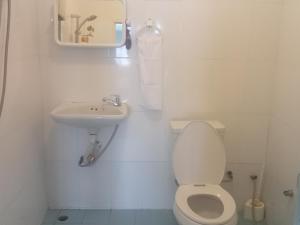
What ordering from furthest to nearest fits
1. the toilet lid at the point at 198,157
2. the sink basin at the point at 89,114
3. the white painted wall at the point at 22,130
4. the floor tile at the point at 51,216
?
the floor tile at the point at 51,216, the toilet lid at the point at 198,157, the sink basin at the point at 89,114, the white painted wall at the point at 22,130

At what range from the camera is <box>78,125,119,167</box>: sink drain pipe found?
7.06 ft

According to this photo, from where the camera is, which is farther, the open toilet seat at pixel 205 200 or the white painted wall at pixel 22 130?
the open toilet seat at pixel 205 200

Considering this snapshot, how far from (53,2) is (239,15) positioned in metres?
1.26

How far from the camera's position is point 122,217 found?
2248 millimetres

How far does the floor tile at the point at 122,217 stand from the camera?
7.18 feet

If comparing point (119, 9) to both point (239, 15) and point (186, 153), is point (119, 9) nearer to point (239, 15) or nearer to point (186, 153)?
point (239, 15)

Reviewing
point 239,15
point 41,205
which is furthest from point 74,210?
point 239,15

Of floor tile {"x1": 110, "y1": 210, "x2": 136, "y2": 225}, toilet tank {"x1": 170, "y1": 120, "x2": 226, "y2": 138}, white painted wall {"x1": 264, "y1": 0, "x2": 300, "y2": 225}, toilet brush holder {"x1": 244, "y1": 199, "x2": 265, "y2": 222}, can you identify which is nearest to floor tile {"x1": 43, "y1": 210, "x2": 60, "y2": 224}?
floor tile {"x1": 110, "y1": 210, "x2": 136, "y2": 225}

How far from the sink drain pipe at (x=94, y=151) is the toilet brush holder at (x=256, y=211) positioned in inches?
44.9

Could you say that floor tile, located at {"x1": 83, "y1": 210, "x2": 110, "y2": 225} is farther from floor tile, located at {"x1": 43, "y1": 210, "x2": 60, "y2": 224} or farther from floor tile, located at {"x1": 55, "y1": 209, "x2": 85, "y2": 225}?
floor tile, located at {"x1": 43, "y1": 210, "x2": 60, "y2": 224}

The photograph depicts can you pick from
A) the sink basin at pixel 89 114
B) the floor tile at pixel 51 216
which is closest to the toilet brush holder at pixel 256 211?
the sink basin at pixel 89 114

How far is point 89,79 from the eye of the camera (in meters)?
2.12

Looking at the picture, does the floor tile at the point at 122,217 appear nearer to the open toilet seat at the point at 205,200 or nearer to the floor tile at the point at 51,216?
the floor tile at the point at 51,216

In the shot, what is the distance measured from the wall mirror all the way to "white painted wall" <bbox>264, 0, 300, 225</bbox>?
1073 mm
